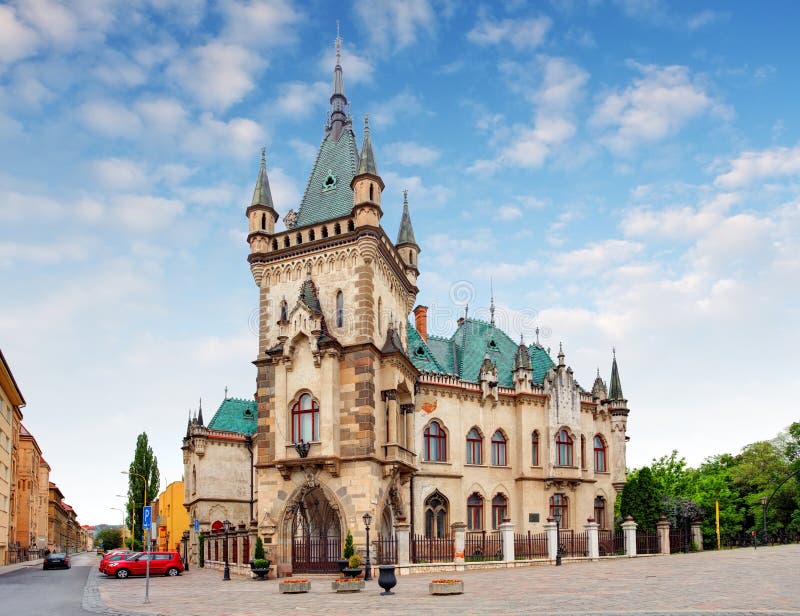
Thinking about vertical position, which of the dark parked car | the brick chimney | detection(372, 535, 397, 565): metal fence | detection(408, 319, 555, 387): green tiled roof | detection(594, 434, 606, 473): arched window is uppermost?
the brick chimney

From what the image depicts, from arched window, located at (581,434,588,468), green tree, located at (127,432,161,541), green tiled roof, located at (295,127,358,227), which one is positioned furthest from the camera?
green tree, located at (127,432,161,541)

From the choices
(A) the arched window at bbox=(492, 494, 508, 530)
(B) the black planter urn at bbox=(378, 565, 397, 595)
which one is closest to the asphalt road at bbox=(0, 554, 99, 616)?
(B) the black planter urn at bbox=(378, 565, 397, 595)

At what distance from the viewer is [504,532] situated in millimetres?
35312

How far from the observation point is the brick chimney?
159 ft

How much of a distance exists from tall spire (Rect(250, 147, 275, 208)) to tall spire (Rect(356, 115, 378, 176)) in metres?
5.22

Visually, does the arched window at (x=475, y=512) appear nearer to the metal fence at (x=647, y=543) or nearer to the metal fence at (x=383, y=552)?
the metal fence at (x=647, y=543)

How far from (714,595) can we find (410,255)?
30560 millimetres

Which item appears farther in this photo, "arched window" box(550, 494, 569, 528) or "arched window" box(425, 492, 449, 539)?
"arched window" box(550, 494, 569, 528)

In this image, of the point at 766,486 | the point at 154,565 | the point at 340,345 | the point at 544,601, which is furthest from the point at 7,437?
the point at 766,486

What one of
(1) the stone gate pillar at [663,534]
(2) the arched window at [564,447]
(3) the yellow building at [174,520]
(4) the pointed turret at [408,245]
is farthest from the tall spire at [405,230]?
(3) the yellow building at [174,520]

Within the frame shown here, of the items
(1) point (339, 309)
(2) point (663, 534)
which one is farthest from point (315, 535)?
(2) point (663, 534)

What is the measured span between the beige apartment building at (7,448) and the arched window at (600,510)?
39.1 metres

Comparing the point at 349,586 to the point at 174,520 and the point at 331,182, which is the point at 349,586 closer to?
the point at 331,182

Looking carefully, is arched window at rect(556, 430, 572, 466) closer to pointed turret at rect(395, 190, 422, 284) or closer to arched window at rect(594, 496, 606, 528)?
arched window at rect(594, 496, 606, 528)
